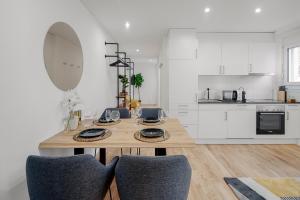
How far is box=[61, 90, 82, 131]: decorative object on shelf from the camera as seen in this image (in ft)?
6.61

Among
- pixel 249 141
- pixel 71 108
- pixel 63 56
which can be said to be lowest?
pixel 249 141

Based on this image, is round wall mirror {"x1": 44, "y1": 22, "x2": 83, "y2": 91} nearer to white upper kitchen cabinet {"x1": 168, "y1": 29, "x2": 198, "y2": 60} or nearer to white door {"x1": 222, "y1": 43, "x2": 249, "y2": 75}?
white upper kitchen cabinet {"x1": 168, "y1": 29, "x2": 198, "y2": 60}

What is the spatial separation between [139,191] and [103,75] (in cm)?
315

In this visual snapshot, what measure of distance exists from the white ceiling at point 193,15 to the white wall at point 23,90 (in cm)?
115

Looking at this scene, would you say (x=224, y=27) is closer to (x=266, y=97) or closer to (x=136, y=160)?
(x=266, y=97)

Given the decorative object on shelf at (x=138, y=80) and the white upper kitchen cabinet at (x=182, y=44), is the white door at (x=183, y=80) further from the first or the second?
the decorative object on shelf at (x=138, y=80)

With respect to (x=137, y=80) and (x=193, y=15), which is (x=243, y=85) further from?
(x=137, y=80)

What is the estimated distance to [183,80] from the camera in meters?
4.14

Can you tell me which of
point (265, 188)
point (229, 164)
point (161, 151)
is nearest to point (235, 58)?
point (229, 164)

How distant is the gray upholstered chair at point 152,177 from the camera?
3.58 ft

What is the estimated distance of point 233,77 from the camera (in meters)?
4.64

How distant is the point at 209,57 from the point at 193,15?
50.4 inches

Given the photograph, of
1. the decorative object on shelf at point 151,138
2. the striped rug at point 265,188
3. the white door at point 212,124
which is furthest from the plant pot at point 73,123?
the white door at point 212,124

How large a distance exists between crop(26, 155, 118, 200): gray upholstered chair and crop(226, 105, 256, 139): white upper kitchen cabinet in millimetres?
3580
